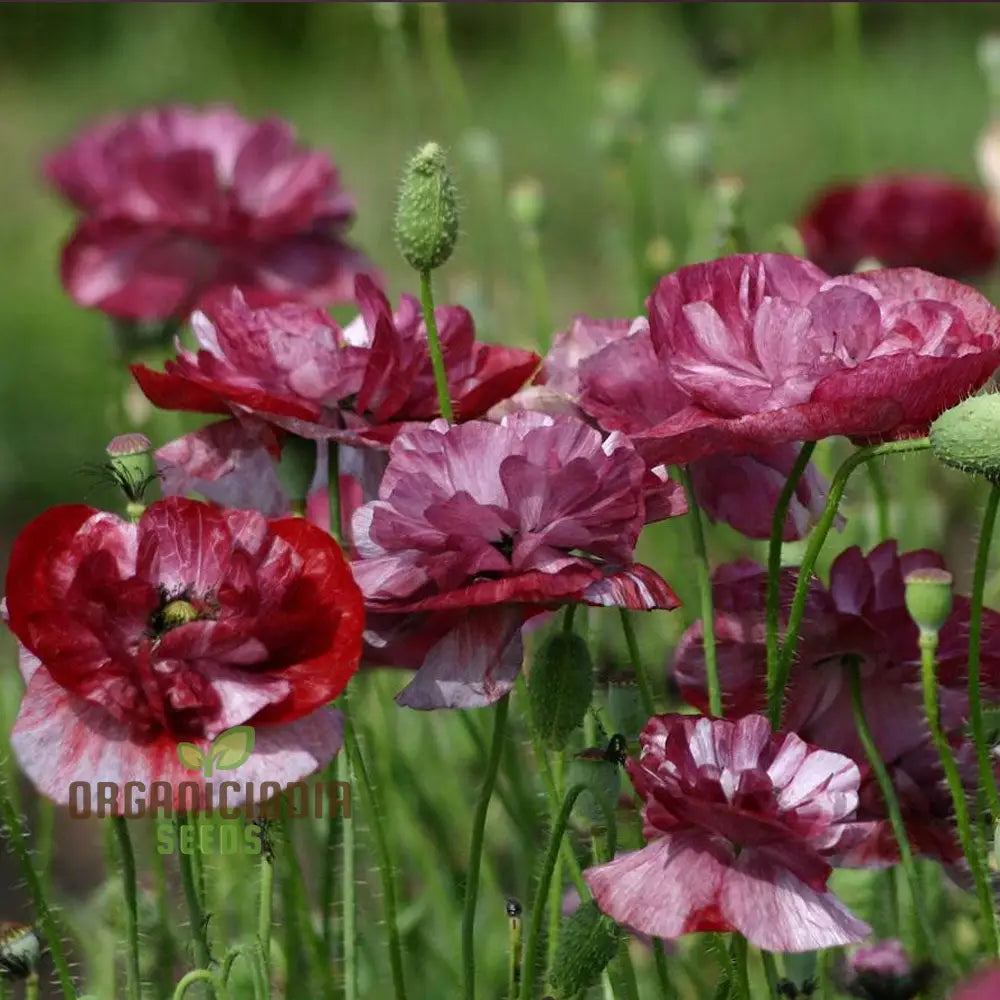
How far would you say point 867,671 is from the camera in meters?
0.88

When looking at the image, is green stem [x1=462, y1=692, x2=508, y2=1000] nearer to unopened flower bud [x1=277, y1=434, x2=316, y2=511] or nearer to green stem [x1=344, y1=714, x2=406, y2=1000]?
green stem [x1=344, y1=714, x2=406, y2=1000]

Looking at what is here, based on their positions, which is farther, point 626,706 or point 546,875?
point 626,706

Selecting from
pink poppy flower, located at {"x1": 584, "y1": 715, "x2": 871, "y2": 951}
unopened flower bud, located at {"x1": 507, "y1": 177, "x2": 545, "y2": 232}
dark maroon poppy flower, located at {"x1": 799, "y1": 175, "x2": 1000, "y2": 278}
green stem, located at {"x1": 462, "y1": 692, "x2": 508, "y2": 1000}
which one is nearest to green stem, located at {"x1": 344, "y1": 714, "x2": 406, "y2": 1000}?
green stem, located at {"x1": 462, "y1": 692, "x2": 508, "y2": 1000}

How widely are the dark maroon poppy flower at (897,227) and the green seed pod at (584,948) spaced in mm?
1316

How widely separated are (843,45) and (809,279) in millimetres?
1163

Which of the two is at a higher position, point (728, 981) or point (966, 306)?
point (966, 306)

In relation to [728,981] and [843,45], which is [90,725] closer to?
[728,981]

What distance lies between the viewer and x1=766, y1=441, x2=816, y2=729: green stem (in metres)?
0.77

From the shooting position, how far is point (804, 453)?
76cm

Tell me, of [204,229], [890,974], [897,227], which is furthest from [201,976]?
[897,227]

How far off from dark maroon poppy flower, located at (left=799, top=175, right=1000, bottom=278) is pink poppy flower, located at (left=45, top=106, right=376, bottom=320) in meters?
0.62

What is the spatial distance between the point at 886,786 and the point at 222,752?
30 cm

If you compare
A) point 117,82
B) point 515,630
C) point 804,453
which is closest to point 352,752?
point 515,630

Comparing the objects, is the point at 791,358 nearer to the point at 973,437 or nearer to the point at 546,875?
the point at 973,437
